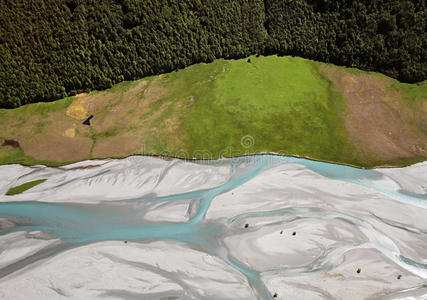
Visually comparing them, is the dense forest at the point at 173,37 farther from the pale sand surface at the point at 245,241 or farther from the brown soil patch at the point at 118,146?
the pale sand surface at the point at 245,241

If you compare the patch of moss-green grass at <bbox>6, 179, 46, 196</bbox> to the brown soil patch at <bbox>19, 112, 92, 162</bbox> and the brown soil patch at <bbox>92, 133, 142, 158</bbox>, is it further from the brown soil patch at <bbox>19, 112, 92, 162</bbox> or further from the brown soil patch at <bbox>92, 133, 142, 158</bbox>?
the brown soil patch at <bbox>92, 133, 142, 158</bbox>

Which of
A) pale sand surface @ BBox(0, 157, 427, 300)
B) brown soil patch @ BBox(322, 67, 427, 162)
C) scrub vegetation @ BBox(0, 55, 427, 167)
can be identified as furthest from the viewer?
scrub vegetation @ BBox(0, 55, 427, 167)

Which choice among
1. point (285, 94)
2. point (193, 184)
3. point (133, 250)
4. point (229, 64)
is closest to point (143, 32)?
point (229, 64)

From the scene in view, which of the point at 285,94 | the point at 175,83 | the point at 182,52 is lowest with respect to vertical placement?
the point at 285,94

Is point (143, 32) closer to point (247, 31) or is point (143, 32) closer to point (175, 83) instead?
point (175, 83)

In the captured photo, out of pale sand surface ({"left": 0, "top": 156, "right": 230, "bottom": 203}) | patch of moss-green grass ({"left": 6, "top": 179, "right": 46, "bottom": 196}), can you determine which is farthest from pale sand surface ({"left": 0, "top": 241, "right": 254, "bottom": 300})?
patch of moss-green grass ({"left": 6, "top": 179, "right": 46, "bottom": 196})
